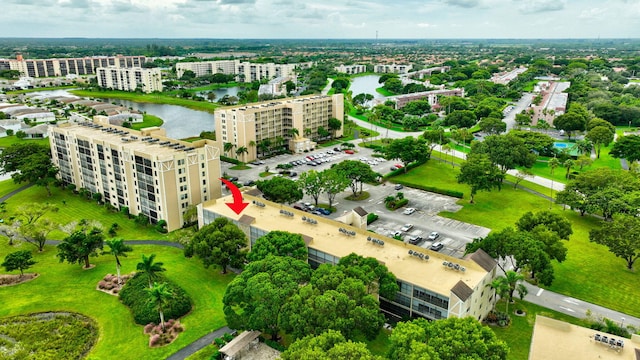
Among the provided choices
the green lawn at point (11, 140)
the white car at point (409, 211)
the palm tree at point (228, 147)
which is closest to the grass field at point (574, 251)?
the white car at point (409, 211)

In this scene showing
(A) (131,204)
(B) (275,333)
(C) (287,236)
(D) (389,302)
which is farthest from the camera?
(A) (131,204)

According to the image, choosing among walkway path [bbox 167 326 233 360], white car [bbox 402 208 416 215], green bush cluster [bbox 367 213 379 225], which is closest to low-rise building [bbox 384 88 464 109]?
white car [bbox 402 208 416 215]

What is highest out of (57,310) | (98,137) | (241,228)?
(98,137)

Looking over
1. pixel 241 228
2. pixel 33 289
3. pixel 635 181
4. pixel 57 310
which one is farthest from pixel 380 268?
pixel 635 181

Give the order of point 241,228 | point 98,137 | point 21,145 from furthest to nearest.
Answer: point 21,145 < point 98,137 < point 241,228

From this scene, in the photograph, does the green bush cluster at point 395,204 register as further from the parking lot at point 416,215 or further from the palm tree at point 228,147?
the palm tree at point 228,147

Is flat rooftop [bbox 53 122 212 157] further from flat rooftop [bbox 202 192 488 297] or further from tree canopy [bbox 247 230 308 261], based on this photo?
tree canopy [bbox 247 230 308 261]

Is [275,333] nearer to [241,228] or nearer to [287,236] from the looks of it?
[287,236]
